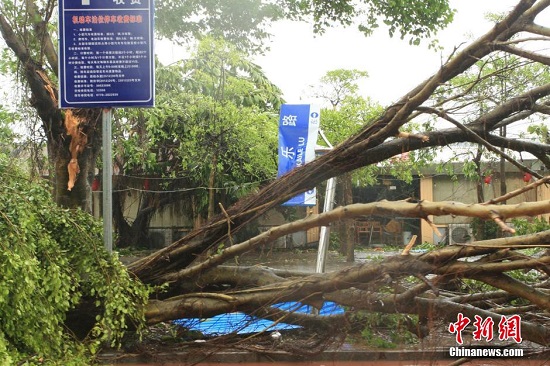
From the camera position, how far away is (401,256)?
5141 mm

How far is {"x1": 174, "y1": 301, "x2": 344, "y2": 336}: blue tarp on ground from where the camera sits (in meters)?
5.87

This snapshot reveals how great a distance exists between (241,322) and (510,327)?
8.03 ft

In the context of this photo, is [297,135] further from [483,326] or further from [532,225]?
[483,326]

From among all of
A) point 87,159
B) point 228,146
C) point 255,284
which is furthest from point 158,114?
point 255,284

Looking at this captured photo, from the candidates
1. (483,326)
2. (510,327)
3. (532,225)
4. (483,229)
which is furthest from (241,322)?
(483,229)

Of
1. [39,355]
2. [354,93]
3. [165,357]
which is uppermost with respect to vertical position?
[354,93]

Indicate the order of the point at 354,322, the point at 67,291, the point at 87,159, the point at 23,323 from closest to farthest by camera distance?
1. the point at 23,323
2. the point at 67,291
3. the point at 354,322
4. the point at 87,159

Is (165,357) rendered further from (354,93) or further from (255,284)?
(354,93)

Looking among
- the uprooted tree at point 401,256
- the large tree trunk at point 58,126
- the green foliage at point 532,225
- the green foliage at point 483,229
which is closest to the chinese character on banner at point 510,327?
the uprooted tree at point 401,256

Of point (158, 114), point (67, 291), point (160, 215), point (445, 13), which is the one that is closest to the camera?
point (67, 291)

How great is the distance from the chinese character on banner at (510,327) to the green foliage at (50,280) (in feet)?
10.8

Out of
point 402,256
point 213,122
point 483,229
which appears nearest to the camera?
point 402,256

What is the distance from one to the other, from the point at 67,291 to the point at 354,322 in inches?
105

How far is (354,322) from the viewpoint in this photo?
5.91 m
